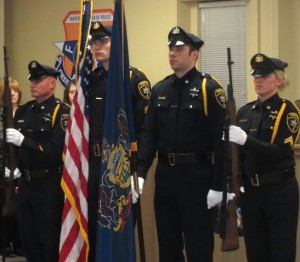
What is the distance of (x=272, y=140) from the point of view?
398cm

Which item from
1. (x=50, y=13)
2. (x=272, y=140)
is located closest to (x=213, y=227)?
(x=272, y=140)

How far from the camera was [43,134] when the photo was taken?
443 cm

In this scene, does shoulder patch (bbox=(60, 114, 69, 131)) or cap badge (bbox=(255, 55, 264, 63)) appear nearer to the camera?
cap badge (bbox=(255, 55, 264, 63))

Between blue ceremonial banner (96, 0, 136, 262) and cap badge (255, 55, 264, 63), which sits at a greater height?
cap badge (255, 55, 264, 63)

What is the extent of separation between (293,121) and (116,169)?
3.66 feet

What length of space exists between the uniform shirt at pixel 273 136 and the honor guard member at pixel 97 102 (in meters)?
0.67

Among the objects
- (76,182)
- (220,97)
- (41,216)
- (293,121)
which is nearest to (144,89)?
(220,97)

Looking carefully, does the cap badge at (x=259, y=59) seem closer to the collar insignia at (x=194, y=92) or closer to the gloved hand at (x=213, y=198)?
the collar insignia at (x=194, y=92)

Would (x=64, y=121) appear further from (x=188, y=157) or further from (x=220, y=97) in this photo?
(x=220, y=97)

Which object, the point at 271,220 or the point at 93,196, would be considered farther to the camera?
the point at 93,196

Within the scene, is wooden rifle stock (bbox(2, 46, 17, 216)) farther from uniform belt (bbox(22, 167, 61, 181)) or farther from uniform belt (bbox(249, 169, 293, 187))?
uniform belt (bbox(249, 169, 293, 187))

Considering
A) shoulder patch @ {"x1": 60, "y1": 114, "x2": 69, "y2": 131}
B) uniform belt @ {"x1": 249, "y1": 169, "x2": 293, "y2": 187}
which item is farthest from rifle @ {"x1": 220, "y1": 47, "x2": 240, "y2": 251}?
shoulder patch @ {"x1": 60, "y1": 114, "x2": 69, "y2": 131}

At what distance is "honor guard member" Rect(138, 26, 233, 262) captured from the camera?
3.89 metres

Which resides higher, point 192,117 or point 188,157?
point 192,117
